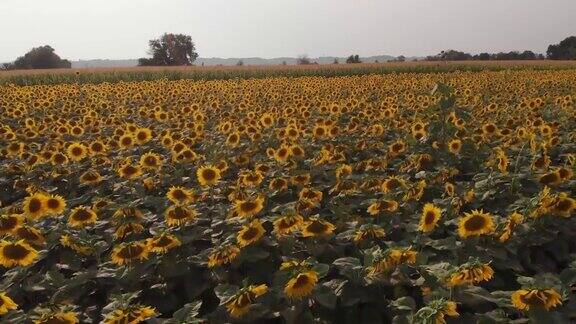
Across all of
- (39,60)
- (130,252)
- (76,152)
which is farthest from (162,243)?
(39,60)

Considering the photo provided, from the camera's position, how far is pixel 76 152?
649cm

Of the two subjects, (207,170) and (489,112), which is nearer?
(207,170)

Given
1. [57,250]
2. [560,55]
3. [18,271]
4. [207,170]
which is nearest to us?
[18,271]

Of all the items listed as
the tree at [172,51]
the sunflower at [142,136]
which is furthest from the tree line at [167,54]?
the sunflower at [142,136]

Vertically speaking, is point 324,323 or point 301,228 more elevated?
point 301,228

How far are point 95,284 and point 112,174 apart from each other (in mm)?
2626

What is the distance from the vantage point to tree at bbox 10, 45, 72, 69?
98.1 m

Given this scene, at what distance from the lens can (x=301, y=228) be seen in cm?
359

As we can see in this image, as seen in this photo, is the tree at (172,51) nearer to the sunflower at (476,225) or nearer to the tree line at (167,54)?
the tree line at (167,54)

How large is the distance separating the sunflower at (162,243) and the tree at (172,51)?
8582cm

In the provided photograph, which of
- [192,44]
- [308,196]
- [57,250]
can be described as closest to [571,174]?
[308,196]

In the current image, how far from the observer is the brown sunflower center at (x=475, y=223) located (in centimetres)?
326

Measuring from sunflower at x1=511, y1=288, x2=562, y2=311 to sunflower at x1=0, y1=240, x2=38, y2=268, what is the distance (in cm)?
303

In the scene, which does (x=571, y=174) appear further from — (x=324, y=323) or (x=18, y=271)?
(x=18, y=271)
